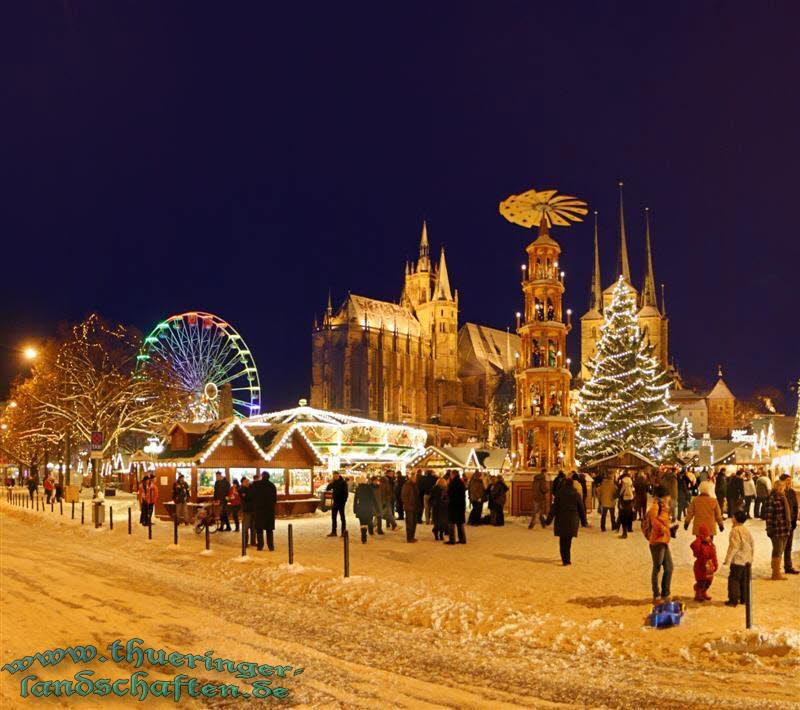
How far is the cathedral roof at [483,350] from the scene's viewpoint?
130562mm

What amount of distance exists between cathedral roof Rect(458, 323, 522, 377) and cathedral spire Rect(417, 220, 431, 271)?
461 inches

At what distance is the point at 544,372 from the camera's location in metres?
30.5

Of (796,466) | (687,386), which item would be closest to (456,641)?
(796,466)

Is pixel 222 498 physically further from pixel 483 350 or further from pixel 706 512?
pixel 483 350

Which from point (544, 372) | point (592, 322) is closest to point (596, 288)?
point (592, 322)

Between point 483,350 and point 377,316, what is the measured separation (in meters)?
23.5

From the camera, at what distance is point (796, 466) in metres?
38.3

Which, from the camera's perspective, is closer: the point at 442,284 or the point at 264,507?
the point at 264,507

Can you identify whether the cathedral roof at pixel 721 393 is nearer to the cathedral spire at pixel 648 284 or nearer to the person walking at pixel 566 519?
the cathedral spire at pixel 648 284

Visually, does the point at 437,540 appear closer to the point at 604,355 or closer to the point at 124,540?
the point at 124,540

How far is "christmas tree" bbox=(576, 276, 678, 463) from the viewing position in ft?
151

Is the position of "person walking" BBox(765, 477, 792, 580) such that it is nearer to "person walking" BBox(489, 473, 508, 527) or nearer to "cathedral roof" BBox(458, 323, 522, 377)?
"person walking" BBox(489, 473, 508, 527)

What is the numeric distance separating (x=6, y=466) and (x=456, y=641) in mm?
99526

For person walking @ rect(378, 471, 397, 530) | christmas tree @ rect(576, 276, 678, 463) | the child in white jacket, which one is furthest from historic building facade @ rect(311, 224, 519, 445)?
the child in white jacket
